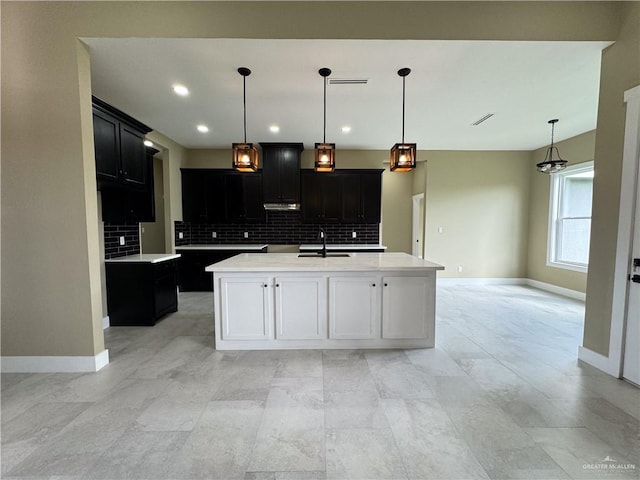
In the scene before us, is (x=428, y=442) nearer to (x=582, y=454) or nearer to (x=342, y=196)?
(x=582, y=454)

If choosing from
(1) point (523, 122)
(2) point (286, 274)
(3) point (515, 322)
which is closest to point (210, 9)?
(2) point (286, 274)

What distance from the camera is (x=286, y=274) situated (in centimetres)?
266

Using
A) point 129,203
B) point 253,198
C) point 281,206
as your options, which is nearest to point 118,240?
point 129,203

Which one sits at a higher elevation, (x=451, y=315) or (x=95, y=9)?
(x=95, y=9)

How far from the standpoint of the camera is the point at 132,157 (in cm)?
314

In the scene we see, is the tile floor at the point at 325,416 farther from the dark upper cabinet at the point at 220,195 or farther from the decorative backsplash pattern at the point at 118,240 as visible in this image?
the dark upper cabinet at the point at 220,195

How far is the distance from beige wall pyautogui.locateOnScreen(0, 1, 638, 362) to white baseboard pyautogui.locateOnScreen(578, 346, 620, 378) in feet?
3.24

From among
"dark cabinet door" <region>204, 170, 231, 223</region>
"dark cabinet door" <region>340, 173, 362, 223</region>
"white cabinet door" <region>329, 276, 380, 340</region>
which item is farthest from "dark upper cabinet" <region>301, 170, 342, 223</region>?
"white cabinet door" <region>329, 276, 380, 340</region>

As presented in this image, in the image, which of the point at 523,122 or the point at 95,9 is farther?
the point at 523,122

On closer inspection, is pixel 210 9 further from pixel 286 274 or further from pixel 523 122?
pixel 523 122

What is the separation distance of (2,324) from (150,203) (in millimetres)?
1828

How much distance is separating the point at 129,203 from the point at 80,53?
1684mm

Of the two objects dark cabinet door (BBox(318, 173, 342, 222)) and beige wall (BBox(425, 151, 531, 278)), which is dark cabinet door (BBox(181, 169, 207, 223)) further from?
beige wall (BBox(425, 151, 531, 278))

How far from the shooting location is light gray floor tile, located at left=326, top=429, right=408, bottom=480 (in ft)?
4.39
